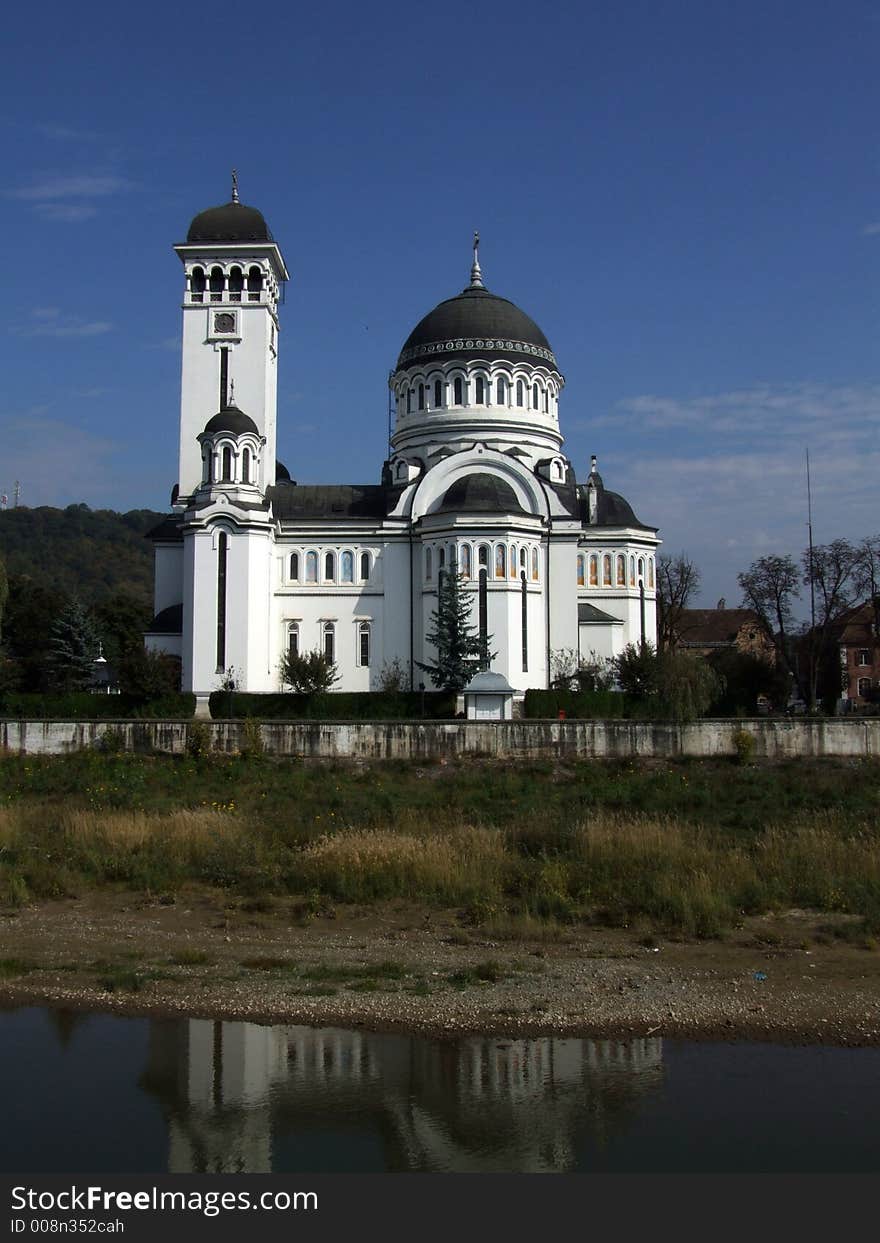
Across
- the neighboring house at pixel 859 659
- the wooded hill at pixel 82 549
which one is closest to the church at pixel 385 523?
the neighboring house at pixel 859 659

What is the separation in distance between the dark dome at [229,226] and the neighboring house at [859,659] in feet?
114

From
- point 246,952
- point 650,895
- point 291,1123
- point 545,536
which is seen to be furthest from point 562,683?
point 291,1123

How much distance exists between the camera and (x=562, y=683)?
45.0 meters

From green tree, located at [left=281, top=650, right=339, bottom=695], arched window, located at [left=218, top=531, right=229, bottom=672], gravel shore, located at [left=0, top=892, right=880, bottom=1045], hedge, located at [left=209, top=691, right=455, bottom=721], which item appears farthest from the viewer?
arched window, located at [left=218, top=531, right=229, bottom=672]

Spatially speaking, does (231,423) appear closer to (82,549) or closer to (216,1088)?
(216,1088)

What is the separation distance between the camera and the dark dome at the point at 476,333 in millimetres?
51031

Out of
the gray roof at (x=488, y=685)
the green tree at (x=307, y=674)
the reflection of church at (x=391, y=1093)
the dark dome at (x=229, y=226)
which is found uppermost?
the dark dome at (x=229, y=226)

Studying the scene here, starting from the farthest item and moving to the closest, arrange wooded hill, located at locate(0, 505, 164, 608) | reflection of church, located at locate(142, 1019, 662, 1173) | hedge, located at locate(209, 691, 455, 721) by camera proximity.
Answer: wooded hill, located at locate(0, 505, 164, 608), hedge, located at locate(209, 691, 455, 721), reflection of church, located at locate(142, 1019, 662, 1173)

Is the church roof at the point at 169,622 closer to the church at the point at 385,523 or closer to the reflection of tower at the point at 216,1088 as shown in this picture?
the church at the point at 385,523

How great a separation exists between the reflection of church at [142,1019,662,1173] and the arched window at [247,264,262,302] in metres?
39.4

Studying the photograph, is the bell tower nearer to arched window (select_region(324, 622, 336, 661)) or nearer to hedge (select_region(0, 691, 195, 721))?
arched window (select_region(324, 622, 336, 661))

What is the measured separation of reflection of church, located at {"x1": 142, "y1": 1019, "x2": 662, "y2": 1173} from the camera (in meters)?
10.5

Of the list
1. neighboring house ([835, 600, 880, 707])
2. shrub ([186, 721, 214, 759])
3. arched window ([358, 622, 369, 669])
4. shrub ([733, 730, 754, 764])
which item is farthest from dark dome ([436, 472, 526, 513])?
neighboring house ([835, 600, 880, 707])

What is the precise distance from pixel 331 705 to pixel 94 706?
840 cm
